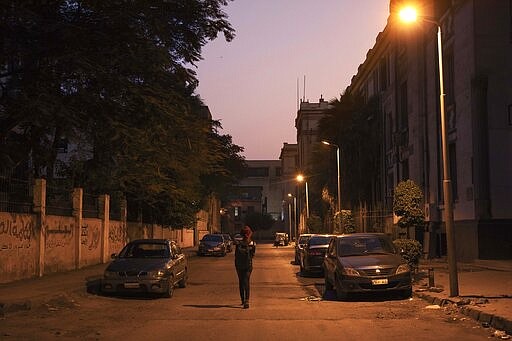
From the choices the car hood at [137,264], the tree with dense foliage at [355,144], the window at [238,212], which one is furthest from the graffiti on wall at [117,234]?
the window at [238,212]

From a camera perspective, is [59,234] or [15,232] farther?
[59,234]

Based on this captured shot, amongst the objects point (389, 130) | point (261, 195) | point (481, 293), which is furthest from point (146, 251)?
point (261, 195)

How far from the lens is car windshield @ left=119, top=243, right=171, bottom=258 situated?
61.2ft

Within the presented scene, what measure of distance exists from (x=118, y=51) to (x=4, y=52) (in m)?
3.30

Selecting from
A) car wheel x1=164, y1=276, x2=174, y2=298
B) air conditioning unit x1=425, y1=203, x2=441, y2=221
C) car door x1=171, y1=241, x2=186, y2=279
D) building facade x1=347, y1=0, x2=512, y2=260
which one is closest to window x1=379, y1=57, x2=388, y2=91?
building facade x1=347, y1=0, x2=512, y2=260

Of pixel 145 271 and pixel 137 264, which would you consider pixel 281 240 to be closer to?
pixel 137 264

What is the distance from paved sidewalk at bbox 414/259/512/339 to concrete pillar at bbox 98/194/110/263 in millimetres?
14792

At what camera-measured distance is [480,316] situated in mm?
12125

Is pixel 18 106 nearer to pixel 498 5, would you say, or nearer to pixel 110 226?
pixel 110 226

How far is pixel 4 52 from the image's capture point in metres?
19.1

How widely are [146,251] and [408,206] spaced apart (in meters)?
12.1

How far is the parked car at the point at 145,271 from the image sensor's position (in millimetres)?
16734

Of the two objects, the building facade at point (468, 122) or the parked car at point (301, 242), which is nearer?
the building facade at point (468, 122)

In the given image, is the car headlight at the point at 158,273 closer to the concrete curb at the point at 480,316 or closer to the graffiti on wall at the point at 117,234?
the concrete curb at the point at 480,316
